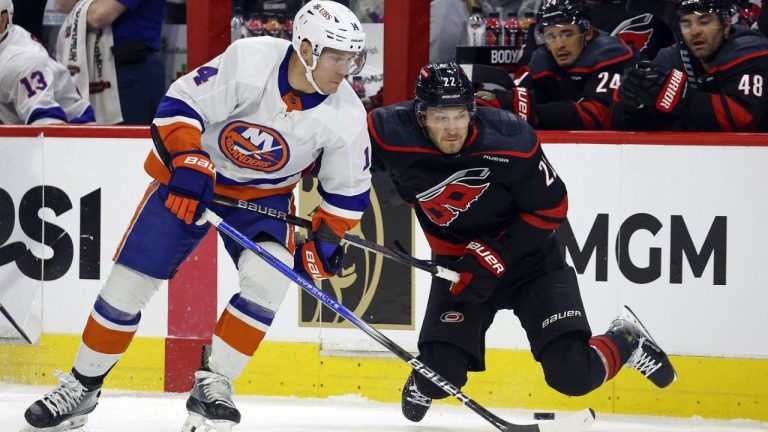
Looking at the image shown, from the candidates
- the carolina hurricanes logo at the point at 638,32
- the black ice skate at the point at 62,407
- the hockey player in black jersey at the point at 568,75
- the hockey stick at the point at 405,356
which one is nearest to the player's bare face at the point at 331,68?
the hockey stick at the point at 405,356

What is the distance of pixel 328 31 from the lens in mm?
4000

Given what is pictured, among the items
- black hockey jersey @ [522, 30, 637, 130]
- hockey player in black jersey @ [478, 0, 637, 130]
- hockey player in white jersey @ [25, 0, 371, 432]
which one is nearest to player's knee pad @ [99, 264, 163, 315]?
hockey player in white jersey @ [25, 0, 371, 432]

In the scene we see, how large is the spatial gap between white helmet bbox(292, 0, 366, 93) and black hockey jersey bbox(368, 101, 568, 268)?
294 millimetres

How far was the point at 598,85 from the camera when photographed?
17.8 feet

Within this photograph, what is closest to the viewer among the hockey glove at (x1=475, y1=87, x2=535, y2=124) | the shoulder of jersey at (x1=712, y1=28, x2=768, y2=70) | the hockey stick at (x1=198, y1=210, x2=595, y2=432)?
the hockey stick at (x1=198, y1=210, x2=595, y2=432)

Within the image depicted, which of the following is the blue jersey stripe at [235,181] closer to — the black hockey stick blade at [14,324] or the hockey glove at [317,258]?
the hockey glove at [317,258]

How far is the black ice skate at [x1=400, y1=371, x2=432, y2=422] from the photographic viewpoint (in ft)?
15.1

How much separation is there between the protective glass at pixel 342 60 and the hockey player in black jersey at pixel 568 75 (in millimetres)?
1260

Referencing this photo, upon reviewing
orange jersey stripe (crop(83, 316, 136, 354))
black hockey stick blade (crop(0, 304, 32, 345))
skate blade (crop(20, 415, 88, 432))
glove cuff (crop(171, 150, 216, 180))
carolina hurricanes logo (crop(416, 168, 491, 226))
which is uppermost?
glove cuff (crop(171, 150, 216, 180))

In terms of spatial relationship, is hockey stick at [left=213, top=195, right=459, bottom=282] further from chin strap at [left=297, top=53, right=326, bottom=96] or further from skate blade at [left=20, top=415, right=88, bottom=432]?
skate blade at [left=20, top=415, right=88, bottom=432]

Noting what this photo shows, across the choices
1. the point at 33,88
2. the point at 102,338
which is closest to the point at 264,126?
the point at 102,338

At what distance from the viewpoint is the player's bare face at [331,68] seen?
13.2 feet

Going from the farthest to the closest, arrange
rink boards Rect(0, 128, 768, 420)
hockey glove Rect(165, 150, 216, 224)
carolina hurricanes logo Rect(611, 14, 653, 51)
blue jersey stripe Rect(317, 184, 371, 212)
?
1. carolina hurricanes logo Rect(611, 14, 653, 51)
2. rink boards Rect(0, 128, 768, 420)
3. blue jersey stripe Rect(317, 184, 371, 212)
4. hockey glove Rect(165, 150, 216, 224)

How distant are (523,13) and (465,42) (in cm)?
32
